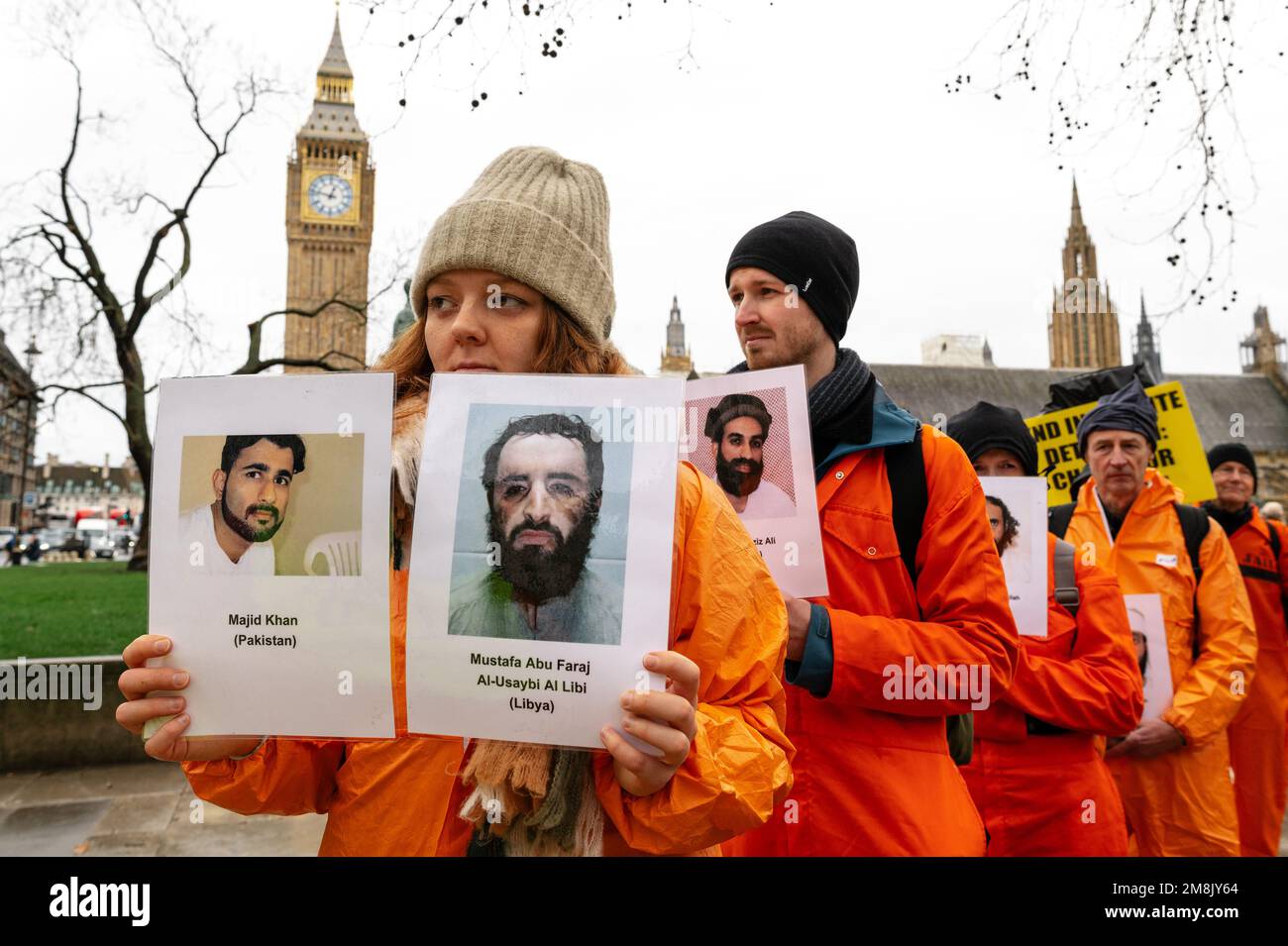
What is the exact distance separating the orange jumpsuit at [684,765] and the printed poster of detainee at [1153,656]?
2425mm

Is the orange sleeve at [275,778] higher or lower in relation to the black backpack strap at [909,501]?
lower

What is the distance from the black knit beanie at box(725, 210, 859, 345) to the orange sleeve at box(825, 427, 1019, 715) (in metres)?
0.40

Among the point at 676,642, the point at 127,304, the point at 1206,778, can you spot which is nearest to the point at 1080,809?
the point at 1206,778

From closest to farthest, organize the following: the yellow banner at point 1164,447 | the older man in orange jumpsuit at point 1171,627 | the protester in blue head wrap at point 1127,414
Result: the older man in orange jumpsuit at point 1171,627 → the protester in blue head wrap at point 1127,414 → the yellow banner at point 1164,447

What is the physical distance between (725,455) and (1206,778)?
2.54 meters

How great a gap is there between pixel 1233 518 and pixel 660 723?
483 centimetres

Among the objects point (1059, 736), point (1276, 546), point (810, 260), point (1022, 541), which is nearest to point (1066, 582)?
point (1022, 541)

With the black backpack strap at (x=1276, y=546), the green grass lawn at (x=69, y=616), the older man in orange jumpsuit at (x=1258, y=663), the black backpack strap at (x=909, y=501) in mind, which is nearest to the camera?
the black backpack strap at (x=909, y=501)

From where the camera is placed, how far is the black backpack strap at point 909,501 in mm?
1859

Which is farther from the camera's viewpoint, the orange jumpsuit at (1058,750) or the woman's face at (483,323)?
the orange jumpsuit at (1058,750)

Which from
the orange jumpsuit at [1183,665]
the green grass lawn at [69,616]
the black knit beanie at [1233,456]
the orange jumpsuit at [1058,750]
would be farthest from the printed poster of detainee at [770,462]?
the green grass lawn at [69,616]

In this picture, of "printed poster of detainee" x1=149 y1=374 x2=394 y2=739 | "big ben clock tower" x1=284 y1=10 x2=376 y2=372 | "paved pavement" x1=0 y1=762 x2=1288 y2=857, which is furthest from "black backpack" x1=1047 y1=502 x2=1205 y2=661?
"big ben clock tower" x1=284 y1=10 x2=376 y2=372

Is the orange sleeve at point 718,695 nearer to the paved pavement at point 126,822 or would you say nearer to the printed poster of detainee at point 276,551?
the printed poster of detainee at point 276,551
